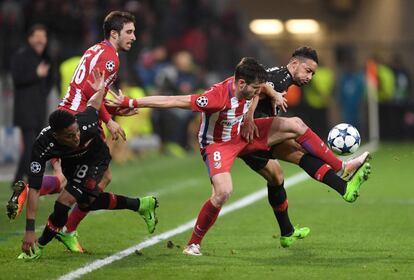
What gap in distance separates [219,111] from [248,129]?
333 millimetres

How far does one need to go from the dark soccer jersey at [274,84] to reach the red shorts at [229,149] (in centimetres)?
24

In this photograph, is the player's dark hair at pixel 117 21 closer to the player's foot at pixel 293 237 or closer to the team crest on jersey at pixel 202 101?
the team crest on jersey at pixel 202 101

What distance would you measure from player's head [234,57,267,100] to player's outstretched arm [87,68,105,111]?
114cm

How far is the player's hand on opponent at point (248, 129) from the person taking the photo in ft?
32.8

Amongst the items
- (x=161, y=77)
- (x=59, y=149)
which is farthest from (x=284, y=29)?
(x=59, y=149)

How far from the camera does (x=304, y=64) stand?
34.0 feet

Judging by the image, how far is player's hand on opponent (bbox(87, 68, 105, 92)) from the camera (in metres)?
9.77

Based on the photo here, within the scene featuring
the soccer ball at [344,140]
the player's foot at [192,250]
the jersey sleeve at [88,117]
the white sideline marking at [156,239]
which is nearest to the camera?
the white sideline marking at [156,239]

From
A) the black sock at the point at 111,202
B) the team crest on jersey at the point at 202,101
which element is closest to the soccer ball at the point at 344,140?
the team crest on jersey at the point at 202,101

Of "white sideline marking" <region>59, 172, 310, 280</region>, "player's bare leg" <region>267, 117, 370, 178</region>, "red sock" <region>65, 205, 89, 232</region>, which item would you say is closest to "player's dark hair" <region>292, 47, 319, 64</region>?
"player's bare leg" <region>267, 117, 370, 178</region>

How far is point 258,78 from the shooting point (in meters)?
9.62

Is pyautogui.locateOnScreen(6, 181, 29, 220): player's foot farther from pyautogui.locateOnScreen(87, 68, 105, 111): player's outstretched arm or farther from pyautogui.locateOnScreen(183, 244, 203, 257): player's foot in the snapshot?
pyautogui.locateOnScreen(183, 244, 203, 257): player's foot

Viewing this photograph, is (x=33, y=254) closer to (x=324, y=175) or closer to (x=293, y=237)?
(x=293, y=237)

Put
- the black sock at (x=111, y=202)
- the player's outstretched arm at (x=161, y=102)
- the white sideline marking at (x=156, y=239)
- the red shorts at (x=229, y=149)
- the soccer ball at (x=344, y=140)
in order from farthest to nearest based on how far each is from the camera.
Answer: the soccer ball at (x=344, y=140), the black sock at (x=111, y=202), the red shorts at (x=229, y=149), the player's outstretched arm at (x=161, y=102), the white sideline marking at (x=156, y=239)
